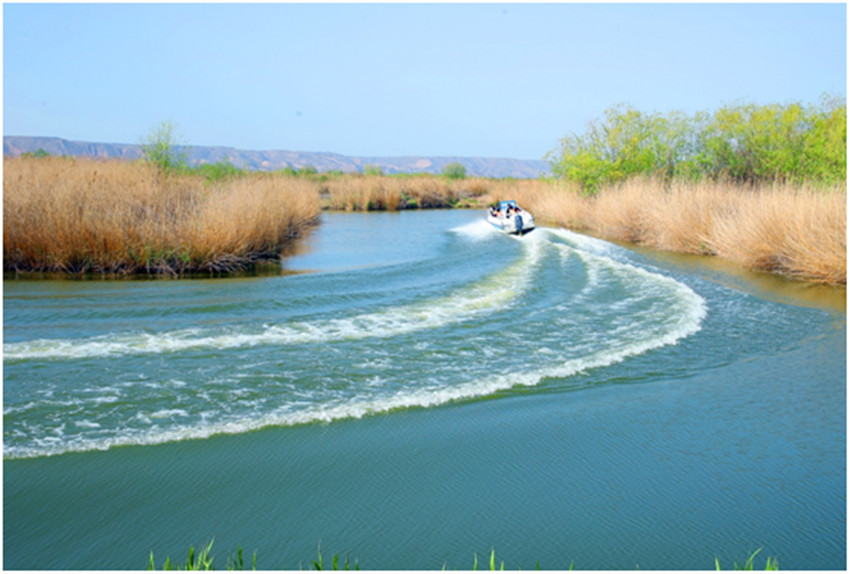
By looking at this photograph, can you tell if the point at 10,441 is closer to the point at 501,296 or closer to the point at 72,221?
the point at 501,296

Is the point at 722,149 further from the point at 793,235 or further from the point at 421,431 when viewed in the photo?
the point at 421,431

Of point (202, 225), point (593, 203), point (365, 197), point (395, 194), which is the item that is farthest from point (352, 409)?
point (395, 194)

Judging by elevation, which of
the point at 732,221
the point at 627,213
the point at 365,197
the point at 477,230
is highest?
the point at 365,197

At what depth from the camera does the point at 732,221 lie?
19938mm

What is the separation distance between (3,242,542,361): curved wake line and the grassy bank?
7.61 metres

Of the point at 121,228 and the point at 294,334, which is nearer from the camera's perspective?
the point at 294,334

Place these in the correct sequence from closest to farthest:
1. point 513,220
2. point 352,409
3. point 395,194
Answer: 1. point 352,409
2. point 513,220
3. point 395,194

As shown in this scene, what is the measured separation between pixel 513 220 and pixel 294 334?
18704mm

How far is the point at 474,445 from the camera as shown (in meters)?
6.56

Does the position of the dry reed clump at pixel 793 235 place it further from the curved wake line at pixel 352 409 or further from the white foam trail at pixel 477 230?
the white foam trail at pixel 477 230

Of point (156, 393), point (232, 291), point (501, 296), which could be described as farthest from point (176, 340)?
point (501, 296)

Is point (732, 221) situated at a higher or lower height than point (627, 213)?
lower

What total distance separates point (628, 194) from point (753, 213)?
8.51 meters

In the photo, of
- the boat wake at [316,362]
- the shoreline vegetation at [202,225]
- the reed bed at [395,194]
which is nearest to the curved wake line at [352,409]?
the boat wake at [316,362]
